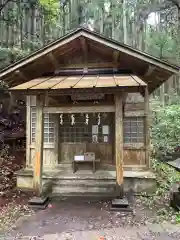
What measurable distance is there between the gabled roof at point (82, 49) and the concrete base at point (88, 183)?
10.6 ft

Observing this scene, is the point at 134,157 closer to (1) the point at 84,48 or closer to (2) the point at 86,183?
(2) the point at 86,183

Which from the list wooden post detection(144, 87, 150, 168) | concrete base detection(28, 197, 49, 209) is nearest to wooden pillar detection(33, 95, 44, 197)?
concrete base detection(28, 197, 49, 209)

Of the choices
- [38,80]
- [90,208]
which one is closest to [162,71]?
[38,80]

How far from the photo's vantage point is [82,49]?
855cm

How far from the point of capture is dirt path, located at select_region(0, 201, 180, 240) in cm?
535

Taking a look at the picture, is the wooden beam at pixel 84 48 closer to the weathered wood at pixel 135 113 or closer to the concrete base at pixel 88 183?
the weathered wood at pixel 135 113

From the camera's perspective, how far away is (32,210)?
7.00m

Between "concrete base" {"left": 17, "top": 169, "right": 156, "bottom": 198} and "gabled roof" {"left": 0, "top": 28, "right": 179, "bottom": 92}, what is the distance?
323 centimetres

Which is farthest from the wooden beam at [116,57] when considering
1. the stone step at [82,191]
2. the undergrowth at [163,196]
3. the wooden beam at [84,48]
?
the undergrowth at [163,196]

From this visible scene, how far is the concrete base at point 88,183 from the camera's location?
27.6 feet

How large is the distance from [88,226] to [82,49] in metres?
5.30

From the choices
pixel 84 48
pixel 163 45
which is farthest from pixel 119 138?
pixel 163 45

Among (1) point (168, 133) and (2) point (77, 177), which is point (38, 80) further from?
(1) point (168, 133)

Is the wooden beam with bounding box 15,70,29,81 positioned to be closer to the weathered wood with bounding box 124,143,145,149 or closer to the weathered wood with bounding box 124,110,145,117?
the weathered wood with bounding box 124,110,145,117
